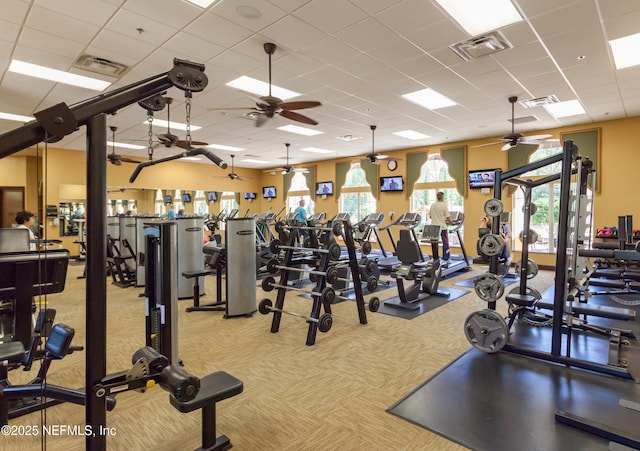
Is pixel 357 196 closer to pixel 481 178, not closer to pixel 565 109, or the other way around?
pixel 481 178

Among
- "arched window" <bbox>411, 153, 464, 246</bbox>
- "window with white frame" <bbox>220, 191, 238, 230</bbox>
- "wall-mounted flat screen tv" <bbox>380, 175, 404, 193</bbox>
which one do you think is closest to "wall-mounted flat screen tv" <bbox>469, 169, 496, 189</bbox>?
"arched window" <bbox>411, 153, 464, 246</bbox>

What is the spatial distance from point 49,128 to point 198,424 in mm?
2031

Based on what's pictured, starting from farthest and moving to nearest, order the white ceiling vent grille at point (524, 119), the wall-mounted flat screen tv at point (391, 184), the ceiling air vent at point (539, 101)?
1. the wall-mounted flat screen tv at point (391, 184)
2. the white ceiling vent grille at point (524, 119)
3. the ceiling air vent at point (539, 101)

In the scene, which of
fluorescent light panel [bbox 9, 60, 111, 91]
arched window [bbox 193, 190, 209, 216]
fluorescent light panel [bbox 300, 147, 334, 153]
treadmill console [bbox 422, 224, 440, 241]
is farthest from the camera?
arched window [bbox 193, 190, 209, 216]

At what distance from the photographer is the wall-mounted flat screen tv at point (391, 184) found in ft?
36.9

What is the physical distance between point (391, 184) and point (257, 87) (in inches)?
262

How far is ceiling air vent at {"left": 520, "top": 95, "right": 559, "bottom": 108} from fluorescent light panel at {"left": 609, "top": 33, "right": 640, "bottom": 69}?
1.34 metres

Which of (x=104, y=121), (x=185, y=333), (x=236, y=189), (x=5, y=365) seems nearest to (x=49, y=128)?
(x=104, y=121)

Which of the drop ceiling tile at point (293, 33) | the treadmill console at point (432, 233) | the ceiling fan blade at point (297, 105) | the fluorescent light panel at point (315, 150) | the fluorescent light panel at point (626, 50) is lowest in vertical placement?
the treadmill console at point (432, 233)

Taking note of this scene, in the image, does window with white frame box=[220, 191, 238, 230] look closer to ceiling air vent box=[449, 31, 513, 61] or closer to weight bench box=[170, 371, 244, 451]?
ceiling air vent box=[449, 31, 513, 61]

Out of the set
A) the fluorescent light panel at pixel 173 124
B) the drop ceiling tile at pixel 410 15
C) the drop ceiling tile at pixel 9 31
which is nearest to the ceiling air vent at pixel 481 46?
the drop ceiling tile at pixel 410 15

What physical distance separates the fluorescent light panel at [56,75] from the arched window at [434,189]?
8311mm

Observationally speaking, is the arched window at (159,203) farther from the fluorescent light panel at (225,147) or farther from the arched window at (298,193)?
the arched window at (298,193)

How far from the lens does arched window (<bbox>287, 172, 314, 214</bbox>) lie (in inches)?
555
